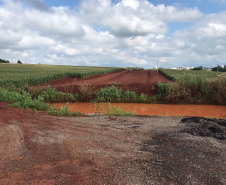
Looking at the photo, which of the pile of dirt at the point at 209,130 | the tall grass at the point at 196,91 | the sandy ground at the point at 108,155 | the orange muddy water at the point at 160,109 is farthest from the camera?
the tall grass at the point at 196,91

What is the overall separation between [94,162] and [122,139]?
1355 mm

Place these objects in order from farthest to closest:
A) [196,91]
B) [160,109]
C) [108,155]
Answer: [196,91], [160,109], [108,155]

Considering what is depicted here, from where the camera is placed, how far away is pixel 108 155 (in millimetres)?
3846

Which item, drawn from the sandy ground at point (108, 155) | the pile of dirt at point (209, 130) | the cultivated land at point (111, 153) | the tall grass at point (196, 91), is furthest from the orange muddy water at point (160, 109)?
the sandy ground at point (108, 155)

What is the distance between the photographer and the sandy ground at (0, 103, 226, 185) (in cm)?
310

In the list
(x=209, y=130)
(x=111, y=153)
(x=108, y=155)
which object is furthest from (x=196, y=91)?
(x=108, y=155)

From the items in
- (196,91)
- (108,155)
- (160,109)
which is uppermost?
(196,91)

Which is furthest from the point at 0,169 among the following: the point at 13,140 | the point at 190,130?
the point at 190,130

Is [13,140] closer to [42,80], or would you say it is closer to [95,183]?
[95,183]

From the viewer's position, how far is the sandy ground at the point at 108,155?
3104 millimetres

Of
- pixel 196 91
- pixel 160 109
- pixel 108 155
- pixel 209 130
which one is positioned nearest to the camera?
pixel 108 155

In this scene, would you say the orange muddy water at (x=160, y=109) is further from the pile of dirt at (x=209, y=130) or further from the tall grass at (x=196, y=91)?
the pile of dirt at (x=209, y=130)

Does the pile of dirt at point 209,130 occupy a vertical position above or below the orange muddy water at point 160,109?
above

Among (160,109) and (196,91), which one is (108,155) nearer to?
(160,109)
